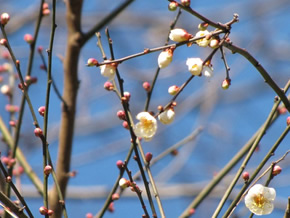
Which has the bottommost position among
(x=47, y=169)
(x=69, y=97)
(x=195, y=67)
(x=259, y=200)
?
(x=259, y=200)

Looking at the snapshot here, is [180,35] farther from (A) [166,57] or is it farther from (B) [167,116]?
(B) [167,116]

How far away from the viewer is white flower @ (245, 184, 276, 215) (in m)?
1.26

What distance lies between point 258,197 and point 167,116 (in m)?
0.29

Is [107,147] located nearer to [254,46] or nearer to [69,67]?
[254,46]

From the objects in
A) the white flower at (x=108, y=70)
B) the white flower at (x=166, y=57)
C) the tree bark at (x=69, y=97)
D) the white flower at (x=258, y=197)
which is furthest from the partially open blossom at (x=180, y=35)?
the tree bark at (x=69, y=97)

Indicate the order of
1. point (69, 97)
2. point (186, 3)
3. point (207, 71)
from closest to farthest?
1. point (186, 3)
2. point (207, 71)
3. point (69, 97)

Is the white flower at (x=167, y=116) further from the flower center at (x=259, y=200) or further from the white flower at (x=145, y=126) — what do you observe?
the flower center at (x=259, y=200)

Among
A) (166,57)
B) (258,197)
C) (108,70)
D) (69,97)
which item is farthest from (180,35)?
(69,97)

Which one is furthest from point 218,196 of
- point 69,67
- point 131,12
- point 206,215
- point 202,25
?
point 131,12

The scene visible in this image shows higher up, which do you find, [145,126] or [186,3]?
[186,3]

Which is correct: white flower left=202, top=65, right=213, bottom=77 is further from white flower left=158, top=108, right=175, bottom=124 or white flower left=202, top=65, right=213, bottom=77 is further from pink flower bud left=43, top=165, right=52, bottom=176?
pink flower bud left=43, top=165, right=52, bottom=176

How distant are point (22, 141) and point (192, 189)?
1.71 m

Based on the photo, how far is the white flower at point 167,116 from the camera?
51.5 inches

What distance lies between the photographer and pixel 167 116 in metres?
1.31
